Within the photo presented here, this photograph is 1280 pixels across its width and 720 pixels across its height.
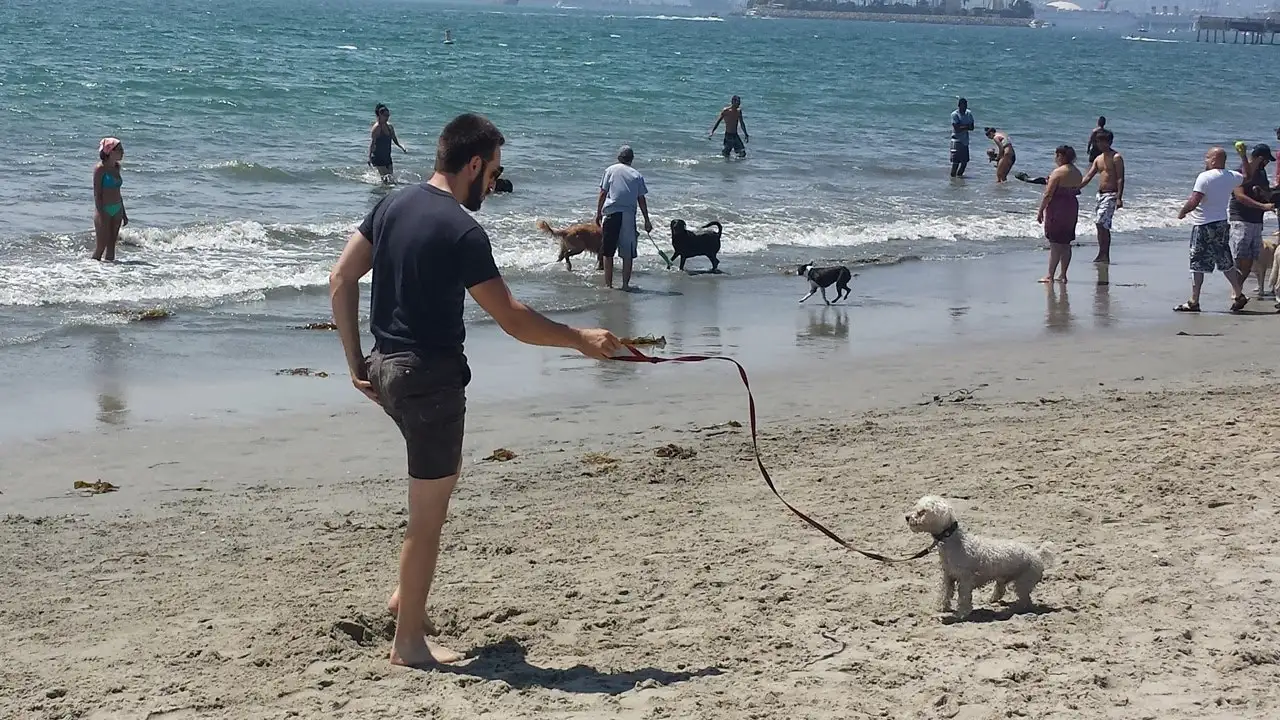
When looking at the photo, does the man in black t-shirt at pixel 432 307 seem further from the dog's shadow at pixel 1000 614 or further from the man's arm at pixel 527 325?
the dog's shadow at pixel 1000 614

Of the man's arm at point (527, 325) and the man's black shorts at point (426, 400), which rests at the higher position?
the man's arm at point (527, 325)

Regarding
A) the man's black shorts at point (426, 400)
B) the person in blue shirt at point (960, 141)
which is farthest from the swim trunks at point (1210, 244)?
the person in blue shirt at point (960, 141)

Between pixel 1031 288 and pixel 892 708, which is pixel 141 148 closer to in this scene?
pixel 1031 288

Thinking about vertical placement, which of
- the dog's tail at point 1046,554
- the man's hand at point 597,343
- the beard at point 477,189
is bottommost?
the dog's tail at point 1046,554

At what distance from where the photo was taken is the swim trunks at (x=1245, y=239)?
12.6m

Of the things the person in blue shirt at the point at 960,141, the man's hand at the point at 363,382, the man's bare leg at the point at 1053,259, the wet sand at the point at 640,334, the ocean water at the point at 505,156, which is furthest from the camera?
the person in blue shirt at the point at 960,141

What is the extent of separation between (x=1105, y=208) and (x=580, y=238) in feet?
18.5

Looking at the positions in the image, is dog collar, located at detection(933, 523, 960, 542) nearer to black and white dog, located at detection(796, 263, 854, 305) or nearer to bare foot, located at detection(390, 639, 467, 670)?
bare foot, located at detection(390, 639, 467, 670)

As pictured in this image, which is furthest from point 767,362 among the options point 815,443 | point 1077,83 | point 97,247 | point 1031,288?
point 1077,83

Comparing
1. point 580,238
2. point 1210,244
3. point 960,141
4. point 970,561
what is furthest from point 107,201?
point 960,141

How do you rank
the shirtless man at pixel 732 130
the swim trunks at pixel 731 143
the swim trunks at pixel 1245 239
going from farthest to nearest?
1. the swim trunks at pixel 731 143
2. the shirtless man at pixel 732 130
3. the swim trunks at pixel 1245 239

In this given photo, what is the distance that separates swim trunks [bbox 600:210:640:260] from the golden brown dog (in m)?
0.12

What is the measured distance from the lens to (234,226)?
16.1 m

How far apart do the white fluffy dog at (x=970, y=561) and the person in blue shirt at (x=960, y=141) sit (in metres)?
21.3
